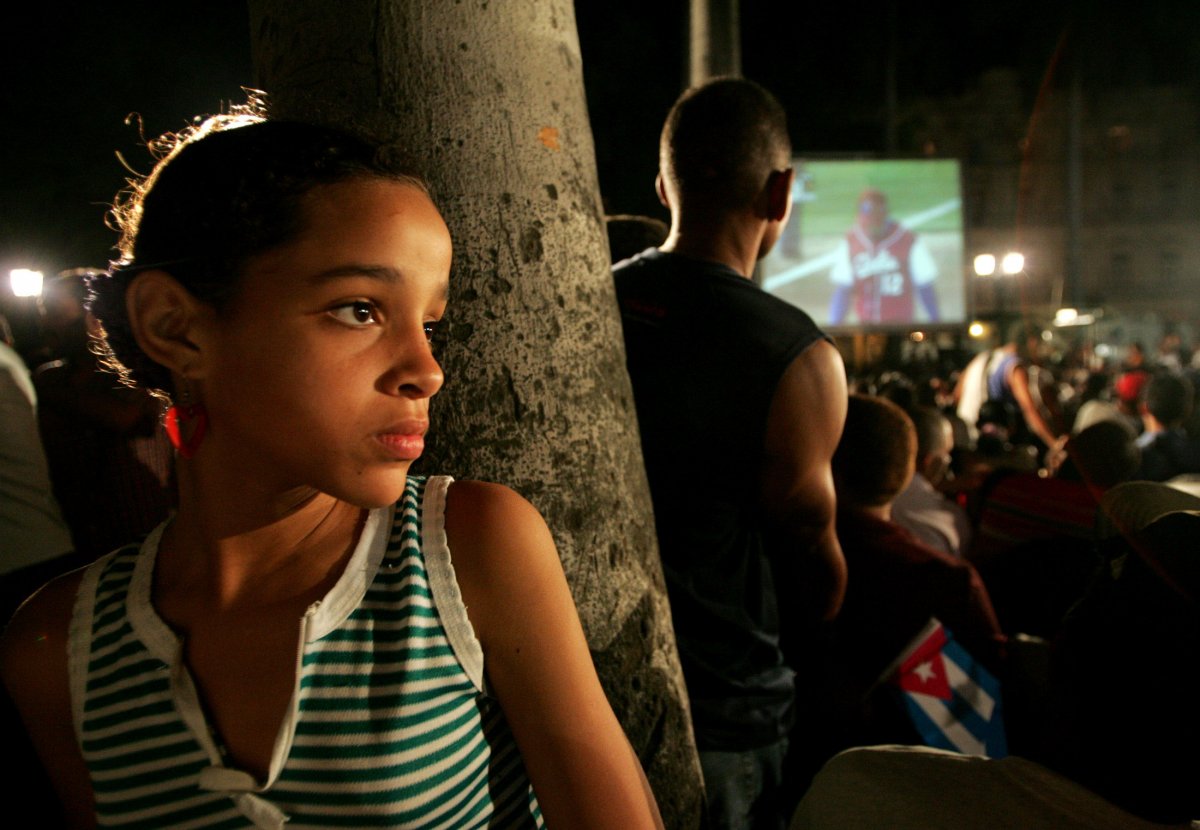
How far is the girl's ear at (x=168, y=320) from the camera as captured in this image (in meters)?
1.01

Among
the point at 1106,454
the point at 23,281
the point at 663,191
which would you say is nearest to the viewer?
the point at 663,191

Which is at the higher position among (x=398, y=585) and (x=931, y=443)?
(x=398, y=585)

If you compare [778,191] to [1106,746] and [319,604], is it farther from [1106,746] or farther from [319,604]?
[319,604]

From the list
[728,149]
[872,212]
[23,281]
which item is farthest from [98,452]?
[872,212]

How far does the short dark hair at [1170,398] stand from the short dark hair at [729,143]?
15.6 ft

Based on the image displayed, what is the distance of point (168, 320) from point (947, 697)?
7.38ft

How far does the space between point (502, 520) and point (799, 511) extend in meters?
A: 1.16

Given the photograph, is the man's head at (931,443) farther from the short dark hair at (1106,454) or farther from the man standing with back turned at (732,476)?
the man standing with back turned at (732,476)

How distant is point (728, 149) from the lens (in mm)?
2236

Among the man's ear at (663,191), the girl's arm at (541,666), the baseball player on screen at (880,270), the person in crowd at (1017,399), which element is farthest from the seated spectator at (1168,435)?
the girl's arm at (541,666)

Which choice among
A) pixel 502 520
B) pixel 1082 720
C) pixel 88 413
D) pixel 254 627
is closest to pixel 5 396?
pixel 88 413

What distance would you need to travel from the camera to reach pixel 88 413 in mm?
2984

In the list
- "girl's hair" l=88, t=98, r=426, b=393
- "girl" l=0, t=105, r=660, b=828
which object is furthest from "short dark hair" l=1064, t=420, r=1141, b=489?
"girl's hair" l=88, t=98, r=426, b=393

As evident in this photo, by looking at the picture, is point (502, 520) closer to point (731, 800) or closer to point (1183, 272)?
point (731, 800)
